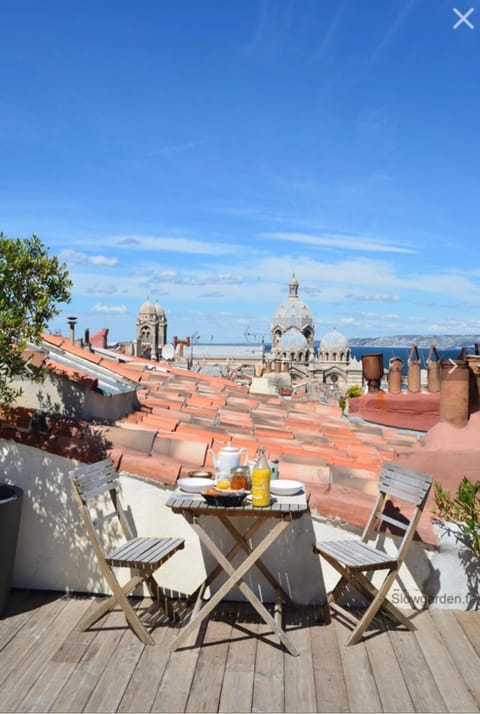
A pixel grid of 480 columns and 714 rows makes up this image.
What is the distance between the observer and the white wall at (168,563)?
4.26 m

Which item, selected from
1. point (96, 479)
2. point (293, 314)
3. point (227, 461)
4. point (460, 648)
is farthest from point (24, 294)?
point (293, 314)

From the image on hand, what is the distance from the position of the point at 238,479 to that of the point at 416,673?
1.55 meters

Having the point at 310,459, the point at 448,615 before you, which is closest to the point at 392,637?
the point at 448,615

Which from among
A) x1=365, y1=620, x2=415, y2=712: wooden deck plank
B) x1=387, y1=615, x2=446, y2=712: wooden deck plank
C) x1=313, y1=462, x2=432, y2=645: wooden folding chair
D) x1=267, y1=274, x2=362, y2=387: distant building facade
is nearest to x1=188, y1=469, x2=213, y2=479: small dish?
x1=313, y1=462, x2=432, y2=645: wooden folding chair

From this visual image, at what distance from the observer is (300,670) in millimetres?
3471

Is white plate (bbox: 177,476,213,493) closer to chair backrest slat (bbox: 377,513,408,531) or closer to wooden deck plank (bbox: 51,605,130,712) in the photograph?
wooden deck plank (bbox: 51,605,130,712)

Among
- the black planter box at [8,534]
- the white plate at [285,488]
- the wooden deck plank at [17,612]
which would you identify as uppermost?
the white plate at [285,488]

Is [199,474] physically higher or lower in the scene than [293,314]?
lower

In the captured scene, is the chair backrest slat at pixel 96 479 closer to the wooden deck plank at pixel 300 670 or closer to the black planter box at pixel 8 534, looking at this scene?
the black planter box at pixel 8 534

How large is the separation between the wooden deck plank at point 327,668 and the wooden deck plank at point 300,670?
30 millimetres

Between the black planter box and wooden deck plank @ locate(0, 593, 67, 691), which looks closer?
wooden deck plank @ locate(0, 593, 67, 691)

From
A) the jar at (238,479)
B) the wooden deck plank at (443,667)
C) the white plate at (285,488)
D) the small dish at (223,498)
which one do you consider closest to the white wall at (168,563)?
the wooden deck plank at (443,667)

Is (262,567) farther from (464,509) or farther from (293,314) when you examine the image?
(293,314)

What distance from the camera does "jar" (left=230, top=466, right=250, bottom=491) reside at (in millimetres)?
3873
